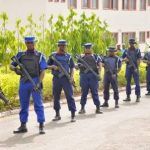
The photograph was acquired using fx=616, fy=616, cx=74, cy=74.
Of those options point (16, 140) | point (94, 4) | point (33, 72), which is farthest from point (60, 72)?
point (94, 4)

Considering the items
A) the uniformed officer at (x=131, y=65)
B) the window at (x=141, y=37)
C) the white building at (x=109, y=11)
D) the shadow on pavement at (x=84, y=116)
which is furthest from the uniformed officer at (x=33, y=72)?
the window at (x=141, y=37)

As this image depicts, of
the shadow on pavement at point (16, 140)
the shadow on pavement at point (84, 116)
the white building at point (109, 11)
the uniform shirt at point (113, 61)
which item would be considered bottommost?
the shadow on pavement at point (84, 116)

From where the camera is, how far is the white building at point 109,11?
30.3m

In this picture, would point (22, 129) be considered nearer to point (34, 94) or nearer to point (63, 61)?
point (34, 94)

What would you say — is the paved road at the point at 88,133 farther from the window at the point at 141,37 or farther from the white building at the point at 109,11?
the window at the point at 141,37

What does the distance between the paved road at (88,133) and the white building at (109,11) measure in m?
14.5

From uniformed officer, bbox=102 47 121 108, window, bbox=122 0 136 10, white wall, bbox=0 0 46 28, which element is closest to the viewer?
uniformed officer, bbox=102 47 121 108

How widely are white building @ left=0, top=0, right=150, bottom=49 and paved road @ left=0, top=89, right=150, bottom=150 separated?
14.5 metres

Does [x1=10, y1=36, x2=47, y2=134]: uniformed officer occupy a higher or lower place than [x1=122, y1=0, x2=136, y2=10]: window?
lower

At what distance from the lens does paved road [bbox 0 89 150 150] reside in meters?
11.5

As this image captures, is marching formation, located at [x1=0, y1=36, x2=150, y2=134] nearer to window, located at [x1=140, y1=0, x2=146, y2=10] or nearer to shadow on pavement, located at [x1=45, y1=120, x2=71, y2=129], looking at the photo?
shadow on pavement, located at [x1=45, y1=120, x2=71, y2=129]

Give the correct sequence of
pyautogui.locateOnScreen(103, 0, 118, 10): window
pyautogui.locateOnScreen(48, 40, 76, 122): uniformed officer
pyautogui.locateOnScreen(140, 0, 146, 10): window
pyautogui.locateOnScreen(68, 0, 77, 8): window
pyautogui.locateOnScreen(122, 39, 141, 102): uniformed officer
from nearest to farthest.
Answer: pyautogui.locateOnScreen(48, 40, 76, 122): uniformed officer < pyautogui.locateOnScreen(122, 39, 141, 102): uniformed officer < pyautogui.locateOnScreen(68, 0, 77, 8): window < pyautogui.locateOnScreen(103, 0, 118, 10): window < pyautogui.locateOnScreen(140, 0, 146, 10): window

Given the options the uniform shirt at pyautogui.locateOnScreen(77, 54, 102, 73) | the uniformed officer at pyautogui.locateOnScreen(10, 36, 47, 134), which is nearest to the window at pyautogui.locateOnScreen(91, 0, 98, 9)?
the uniform shirt at pyautogui.locateOnScreen(77, 54, 102, 73)

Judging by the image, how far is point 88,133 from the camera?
12.8 meters
